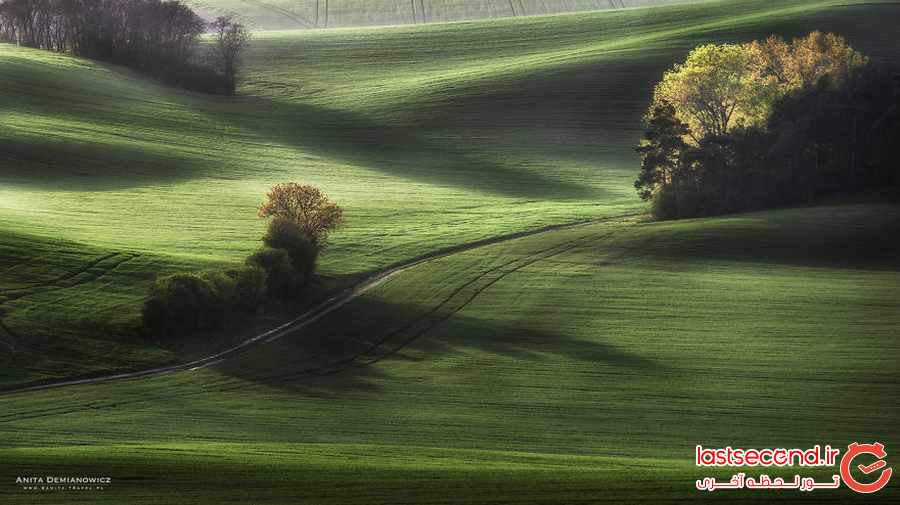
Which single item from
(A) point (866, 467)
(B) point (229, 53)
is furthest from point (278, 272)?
(B) point (229, 53)

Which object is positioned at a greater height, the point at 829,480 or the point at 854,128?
the point at 854,128

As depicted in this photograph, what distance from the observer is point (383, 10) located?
5546 inches

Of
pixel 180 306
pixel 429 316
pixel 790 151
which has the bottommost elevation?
pixel 429 316

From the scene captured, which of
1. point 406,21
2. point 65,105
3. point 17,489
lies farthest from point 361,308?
point 406,21

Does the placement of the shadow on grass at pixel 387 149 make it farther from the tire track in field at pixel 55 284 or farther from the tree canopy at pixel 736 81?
the tire track in field at pixel 55 284

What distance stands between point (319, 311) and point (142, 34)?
6820cm

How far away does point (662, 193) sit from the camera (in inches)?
2464

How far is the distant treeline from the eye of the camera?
104 m

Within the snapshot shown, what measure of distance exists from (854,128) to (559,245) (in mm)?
18722

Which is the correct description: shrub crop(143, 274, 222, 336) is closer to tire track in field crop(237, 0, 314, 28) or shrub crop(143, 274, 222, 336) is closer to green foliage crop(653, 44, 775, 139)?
green foliage crop(653, 44, 775, 139)

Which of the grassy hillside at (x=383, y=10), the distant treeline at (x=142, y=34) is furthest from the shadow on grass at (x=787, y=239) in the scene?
the grassy hillside at (x=383, y=10)

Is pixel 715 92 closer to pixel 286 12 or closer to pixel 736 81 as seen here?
pixel 736 81

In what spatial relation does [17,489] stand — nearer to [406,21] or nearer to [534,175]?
[534,175]

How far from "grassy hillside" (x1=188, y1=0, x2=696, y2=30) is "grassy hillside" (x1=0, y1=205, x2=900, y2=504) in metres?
85.1
